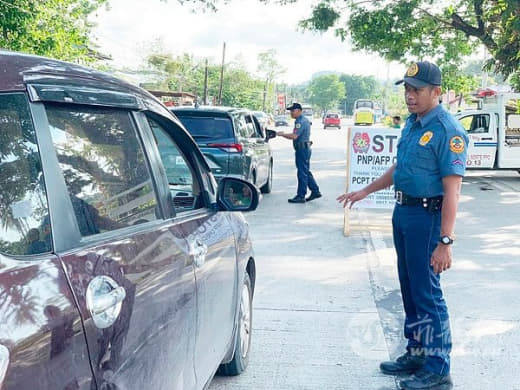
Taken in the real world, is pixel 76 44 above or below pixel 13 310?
above

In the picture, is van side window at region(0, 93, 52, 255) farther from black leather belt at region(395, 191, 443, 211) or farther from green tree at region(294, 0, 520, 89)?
green tree at region(294, 0, 520, 89)

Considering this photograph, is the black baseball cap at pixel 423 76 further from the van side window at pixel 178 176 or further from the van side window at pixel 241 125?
the van side window at pixel 241 125

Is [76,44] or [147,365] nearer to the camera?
[147,365]

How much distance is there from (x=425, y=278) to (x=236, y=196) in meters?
1.30

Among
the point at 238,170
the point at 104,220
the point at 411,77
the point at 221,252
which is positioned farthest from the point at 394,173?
the point at 238,170

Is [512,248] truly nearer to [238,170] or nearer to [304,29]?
[238,170]

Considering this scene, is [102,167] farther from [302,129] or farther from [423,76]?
[302,129]

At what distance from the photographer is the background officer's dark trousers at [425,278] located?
3.69m

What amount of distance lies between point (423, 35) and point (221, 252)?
56.5 feet

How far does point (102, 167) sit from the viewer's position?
2.22m

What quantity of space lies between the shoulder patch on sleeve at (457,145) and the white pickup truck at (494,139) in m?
12.8

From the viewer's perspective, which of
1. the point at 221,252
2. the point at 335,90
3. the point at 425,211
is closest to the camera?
the point at 221,252

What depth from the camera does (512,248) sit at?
25.8 ft

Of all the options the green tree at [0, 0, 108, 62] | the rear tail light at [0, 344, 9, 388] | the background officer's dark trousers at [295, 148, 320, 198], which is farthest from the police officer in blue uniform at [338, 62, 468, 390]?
the green tree at [0, 0, 108, 62]
